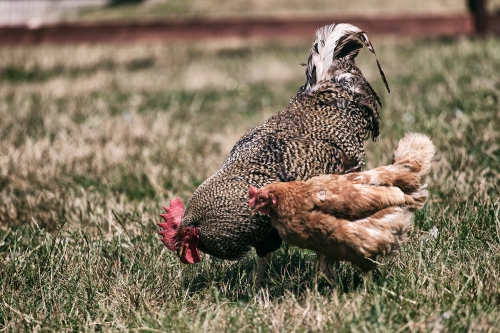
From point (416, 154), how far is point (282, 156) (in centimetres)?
72

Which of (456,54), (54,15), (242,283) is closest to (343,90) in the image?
(242,283)

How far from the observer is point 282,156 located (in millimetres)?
3357

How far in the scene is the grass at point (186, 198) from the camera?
268 centimetres

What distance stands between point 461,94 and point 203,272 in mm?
3868

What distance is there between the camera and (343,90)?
389 cm

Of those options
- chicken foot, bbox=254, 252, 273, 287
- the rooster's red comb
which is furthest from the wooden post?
the rooster's red comb

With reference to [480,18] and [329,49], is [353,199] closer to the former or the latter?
[329,49]

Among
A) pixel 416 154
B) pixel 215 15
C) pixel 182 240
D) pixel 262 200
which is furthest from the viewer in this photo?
pixel 215 15

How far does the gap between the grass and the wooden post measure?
0.91 m

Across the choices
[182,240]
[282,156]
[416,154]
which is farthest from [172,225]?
[416,154]

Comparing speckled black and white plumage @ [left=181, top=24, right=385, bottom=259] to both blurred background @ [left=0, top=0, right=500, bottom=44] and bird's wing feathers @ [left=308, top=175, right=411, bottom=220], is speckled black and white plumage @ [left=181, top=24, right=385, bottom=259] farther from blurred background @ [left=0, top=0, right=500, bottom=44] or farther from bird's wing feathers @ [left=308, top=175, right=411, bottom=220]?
blurred background @ [left=0, top=0, right=500, bottom=44]

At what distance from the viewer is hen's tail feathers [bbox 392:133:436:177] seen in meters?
3.00

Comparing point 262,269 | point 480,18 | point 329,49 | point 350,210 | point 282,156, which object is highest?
point 480,18

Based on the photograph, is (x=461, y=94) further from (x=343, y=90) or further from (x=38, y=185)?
(x=38, y=185)
